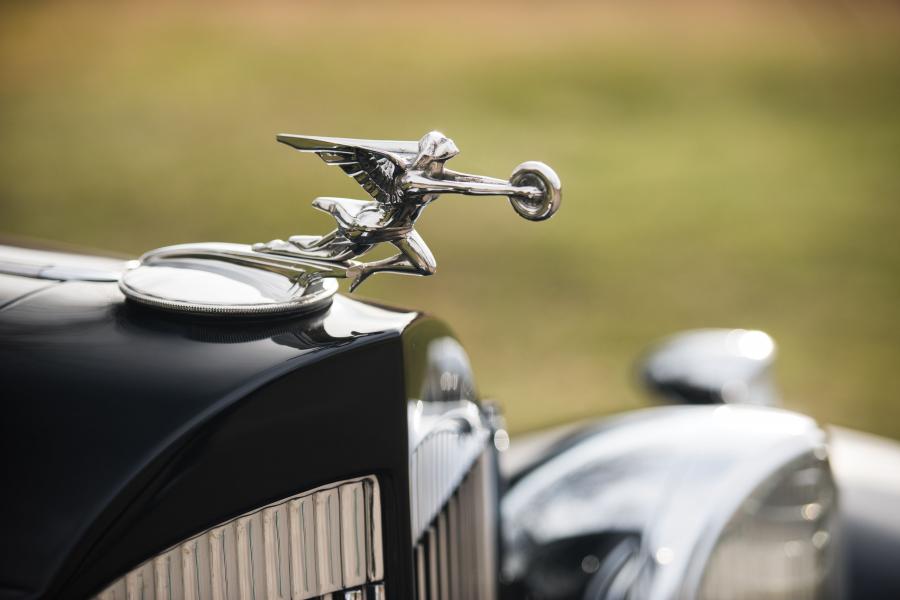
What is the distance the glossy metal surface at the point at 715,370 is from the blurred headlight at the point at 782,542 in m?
0.34

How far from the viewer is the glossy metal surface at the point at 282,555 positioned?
907 millimetres

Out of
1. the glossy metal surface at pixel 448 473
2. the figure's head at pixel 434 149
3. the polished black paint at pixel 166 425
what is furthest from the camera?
the glossy metal surface at pixel 448 473

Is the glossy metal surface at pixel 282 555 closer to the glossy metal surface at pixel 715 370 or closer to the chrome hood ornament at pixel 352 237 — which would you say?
the chrome hood ornament at pixel 352 237

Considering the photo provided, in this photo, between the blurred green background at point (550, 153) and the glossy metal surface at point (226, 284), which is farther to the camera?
the blurred green background at point (550, 153)

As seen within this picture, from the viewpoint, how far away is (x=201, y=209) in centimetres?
646

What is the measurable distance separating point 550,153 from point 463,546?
6595mm

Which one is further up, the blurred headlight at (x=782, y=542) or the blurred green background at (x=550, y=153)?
the blurred green background at (x=550, y=153)

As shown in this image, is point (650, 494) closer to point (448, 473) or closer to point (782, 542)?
point (782, 542)

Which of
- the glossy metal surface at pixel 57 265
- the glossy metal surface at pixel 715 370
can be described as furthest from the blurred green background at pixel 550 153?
the glossy metal surface at pixel 57 265

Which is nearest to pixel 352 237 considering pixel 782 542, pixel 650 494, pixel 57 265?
pixel 57 265

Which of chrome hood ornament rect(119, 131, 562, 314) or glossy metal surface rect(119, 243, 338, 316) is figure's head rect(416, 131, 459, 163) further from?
glossy metal surface rect(119, 243, 338, 316)

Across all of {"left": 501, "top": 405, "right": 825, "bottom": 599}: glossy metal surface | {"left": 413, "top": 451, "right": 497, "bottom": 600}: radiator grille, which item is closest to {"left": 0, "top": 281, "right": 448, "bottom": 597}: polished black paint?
{"left": 413, "top": 451, "right": 497, "bottom": 600}: radiator grille

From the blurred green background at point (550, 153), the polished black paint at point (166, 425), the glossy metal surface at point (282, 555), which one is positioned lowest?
the glossy metal surface at point (282, 555)

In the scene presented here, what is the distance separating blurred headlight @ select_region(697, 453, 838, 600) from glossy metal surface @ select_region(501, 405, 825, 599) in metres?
0.03
